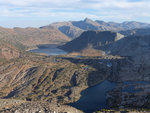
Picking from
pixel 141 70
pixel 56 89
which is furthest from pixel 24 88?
pixel 141 70

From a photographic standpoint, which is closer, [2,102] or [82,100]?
[2,102]

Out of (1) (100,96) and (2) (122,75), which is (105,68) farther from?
(1) (100,96)

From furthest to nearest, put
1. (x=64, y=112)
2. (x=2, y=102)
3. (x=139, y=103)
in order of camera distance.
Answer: (x=139, y=103) < (x=2, y=102) < (x=64, y=112)

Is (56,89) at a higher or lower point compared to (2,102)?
lower

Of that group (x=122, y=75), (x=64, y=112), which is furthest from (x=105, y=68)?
(x=64, y=112)

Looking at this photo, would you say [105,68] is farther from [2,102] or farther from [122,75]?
[2,102]

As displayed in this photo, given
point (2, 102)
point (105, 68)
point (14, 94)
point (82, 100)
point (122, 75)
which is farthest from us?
point (105, 68)
